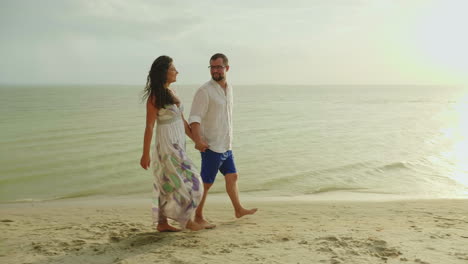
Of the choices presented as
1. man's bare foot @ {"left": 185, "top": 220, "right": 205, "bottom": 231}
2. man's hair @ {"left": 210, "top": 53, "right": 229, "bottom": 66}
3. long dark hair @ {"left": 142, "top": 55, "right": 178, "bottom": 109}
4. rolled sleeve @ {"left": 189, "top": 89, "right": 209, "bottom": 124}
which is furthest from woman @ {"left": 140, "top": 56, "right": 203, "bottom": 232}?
man's hair @ {"left": 210, "top": 53, "right": 229, "bottom": 66}

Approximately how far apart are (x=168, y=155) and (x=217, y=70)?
1.13 metres

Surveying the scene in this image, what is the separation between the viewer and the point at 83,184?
329 inches

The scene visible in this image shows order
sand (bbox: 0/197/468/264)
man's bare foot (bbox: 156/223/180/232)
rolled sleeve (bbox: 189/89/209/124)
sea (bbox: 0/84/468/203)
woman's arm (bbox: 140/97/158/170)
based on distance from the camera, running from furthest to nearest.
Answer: sea (bbox: 0/84/468/203)
rolled sleeve (bbox: 189/89/209/124)
man's bare foot (bbox: 156/223/180/232)
woman's arm (bbox: 140/97/158/170)
sand (bbox: 0/197/468/264)

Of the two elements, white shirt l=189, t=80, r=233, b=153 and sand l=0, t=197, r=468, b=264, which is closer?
sand l=0, t=197, r=468, b=264

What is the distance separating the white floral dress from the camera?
417 cm

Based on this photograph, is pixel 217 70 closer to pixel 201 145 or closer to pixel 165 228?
pixel 201 145

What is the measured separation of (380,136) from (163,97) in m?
13.8

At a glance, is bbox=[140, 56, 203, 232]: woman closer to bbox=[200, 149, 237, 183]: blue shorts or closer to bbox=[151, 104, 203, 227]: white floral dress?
bbox=[151, 104, 203, 227]: white floral dress

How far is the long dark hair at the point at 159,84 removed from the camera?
4086 mm

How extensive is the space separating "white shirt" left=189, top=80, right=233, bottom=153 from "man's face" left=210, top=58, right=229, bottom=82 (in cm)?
8

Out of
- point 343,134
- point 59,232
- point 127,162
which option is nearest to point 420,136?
point 343,134

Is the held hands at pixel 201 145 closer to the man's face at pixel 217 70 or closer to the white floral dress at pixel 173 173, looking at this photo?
the white floral dress at pixel 173 173

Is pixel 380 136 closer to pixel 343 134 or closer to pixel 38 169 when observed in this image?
pixel 343 134

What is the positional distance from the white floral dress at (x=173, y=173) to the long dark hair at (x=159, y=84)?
0.27 feet
